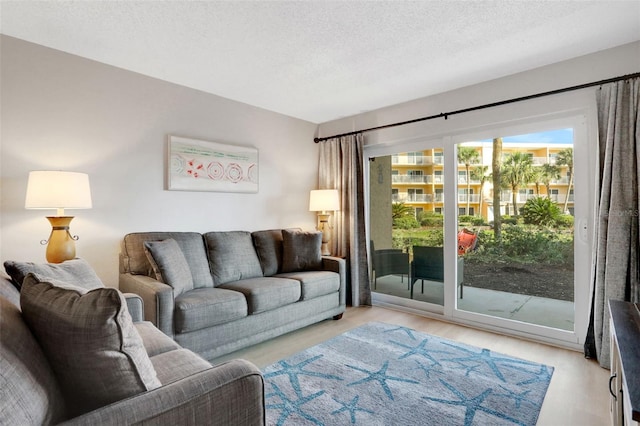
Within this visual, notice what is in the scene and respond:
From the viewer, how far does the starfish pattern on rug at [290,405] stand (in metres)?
1.88

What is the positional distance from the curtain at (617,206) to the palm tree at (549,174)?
0.40 m

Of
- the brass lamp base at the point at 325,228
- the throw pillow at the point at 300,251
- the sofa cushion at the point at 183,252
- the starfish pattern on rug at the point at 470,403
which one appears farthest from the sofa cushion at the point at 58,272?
the brass lamp base at the point at 325,228

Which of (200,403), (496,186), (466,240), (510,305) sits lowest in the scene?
(510,305)

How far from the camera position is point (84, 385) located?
96 cm

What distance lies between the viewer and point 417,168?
397cm

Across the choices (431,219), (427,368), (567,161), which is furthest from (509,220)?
(427,368)

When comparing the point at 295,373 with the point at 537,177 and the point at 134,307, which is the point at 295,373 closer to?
the point at 134,307

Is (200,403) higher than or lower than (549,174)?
lower

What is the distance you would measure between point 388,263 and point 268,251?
158 centimetres

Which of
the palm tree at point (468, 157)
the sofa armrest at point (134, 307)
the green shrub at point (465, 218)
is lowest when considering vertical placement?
the sofa armrest at point (134, 307)

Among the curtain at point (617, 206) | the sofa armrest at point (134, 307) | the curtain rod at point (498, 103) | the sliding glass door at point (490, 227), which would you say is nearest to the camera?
the sofa armrest at point (134, 307)

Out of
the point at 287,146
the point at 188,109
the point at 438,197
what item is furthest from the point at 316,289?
the point at 188,109

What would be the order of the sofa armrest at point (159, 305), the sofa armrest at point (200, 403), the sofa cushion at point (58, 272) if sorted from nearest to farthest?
the sofa armrest at point (200, 403) → the sofa cushion at point (58, 272) → the sofa armrest at point (159, 305)

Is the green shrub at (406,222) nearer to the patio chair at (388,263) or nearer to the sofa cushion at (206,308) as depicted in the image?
the patio chair at (388,263)
